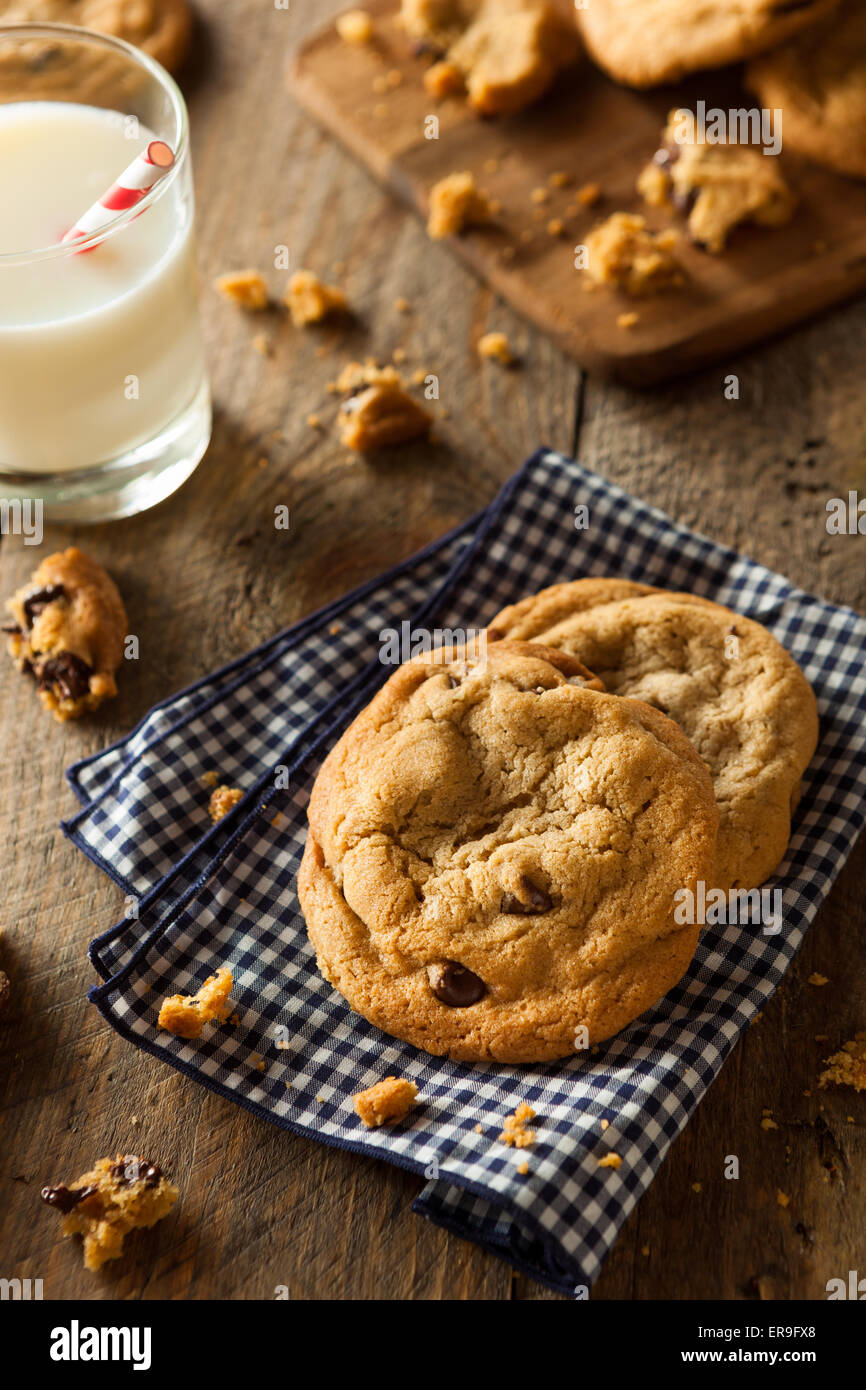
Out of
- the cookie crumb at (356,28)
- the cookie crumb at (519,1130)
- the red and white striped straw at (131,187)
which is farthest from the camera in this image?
the cookie crumb at (356,28)

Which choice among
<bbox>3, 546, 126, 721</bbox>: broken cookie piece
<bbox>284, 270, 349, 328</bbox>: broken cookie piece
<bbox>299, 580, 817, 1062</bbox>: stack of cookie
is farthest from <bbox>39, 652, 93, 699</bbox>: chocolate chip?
<bbox>284, 270, 349, 328</bbox>: broken cookie piece

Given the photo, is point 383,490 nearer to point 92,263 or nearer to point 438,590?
point 438,590

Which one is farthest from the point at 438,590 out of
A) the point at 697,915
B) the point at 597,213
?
the point at 597,213

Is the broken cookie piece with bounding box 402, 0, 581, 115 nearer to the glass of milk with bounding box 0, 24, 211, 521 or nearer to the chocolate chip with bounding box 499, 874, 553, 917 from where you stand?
the glass of milk with bounding box 0, 24, 211, 521

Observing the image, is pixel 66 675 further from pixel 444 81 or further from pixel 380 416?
pixel 444 81

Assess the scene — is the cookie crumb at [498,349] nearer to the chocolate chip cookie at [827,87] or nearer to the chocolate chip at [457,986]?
the chocolate chip cookie at [827,87]

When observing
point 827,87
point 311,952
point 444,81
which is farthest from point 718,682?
point 444,81

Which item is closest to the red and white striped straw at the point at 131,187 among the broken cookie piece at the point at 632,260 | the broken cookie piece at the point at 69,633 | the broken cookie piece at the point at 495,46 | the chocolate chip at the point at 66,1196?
the broken cookie piece at the point at 69,633
